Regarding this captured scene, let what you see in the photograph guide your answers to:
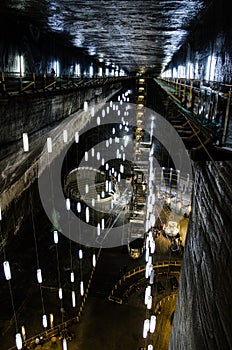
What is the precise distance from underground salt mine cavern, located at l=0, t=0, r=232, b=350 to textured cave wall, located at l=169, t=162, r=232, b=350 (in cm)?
2

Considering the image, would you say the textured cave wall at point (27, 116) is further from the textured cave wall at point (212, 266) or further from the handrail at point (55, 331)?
the handrail at point (55, 331)

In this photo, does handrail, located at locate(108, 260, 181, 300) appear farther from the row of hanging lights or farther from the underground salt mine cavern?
the row of hanging lights

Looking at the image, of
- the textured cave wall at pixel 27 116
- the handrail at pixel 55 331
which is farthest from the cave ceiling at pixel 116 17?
the handrail at pixel 55 331

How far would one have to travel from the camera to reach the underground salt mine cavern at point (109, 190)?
3.60 meters

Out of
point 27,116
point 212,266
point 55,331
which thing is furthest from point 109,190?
point 212,266

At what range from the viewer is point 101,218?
18.9m

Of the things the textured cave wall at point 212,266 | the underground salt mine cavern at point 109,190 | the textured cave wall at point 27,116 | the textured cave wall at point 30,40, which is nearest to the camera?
the textured cave wall at point 212,266

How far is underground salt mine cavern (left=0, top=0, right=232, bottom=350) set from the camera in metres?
3.60

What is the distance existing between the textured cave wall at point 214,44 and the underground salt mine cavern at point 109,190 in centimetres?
4

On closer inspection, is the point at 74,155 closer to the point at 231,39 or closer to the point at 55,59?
the point at 55,59

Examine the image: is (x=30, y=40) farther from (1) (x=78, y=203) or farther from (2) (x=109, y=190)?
(2) (x=109, y=190)

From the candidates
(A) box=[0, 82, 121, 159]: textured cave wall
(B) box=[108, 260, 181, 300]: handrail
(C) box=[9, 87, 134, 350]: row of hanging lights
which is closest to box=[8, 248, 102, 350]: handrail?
(C) box=[9, 87, 134, 350]: row of hanging lights

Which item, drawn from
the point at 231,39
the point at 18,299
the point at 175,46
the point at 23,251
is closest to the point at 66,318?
the point at 18,299

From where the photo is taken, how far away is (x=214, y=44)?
6.58m
